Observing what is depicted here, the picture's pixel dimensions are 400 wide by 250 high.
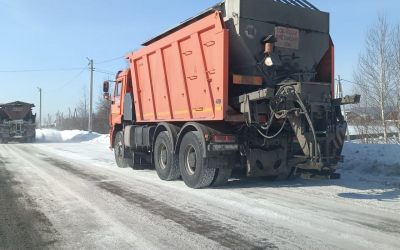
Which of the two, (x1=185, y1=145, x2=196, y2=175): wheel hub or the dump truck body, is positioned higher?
the dump truck body

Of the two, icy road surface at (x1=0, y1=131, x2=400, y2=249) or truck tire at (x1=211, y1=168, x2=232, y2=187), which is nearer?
icy road surface at (x1=0, y1=131, x2=400, y2=249)

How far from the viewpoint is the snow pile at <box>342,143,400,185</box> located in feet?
34.8

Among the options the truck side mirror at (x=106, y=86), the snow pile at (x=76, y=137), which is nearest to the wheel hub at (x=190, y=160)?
the truck side mirror at (x=106, y=86)

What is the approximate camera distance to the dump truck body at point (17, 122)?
35.1 m

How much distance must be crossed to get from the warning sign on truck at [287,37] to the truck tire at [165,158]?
3.27 m

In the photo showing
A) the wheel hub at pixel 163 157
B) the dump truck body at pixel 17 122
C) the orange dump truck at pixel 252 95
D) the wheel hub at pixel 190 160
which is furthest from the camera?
the dump truck body at pixel 17 122

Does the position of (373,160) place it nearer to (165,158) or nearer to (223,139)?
(223,139)

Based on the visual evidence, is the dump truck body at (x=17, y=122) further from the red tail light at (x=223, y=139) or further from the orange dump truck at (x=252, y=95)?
the red tail light at (x=223, y=139)

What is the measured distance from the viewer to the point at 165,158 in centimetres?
1118

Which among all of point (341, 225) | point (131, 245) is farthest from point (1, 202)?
point (341, 225)

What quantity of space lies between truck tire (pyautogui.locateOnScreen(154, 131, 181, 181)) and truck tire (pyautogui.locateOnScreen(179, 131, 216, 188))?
0.52m

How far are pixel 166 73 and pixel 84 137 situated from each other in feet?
98.1

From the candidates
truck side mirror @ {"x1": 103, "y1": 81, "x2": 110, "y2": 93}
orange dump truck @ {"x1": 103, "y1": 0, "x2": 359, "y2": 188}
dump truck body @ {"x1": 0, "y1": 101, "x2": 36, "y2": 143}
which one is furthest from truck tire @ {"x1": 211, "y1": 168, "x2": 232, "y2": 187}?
dump truck body @ {"x1": 0, "y1": 101, "x2": 36, "y2": 143}

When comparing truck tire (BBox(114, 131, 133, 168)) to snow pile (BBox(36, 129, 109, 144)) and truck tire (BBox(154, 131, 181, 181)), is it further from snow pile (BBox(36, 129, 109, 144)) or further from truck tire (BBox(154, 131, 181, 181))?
snow pile (BBox(36, 129, 109, 144))
